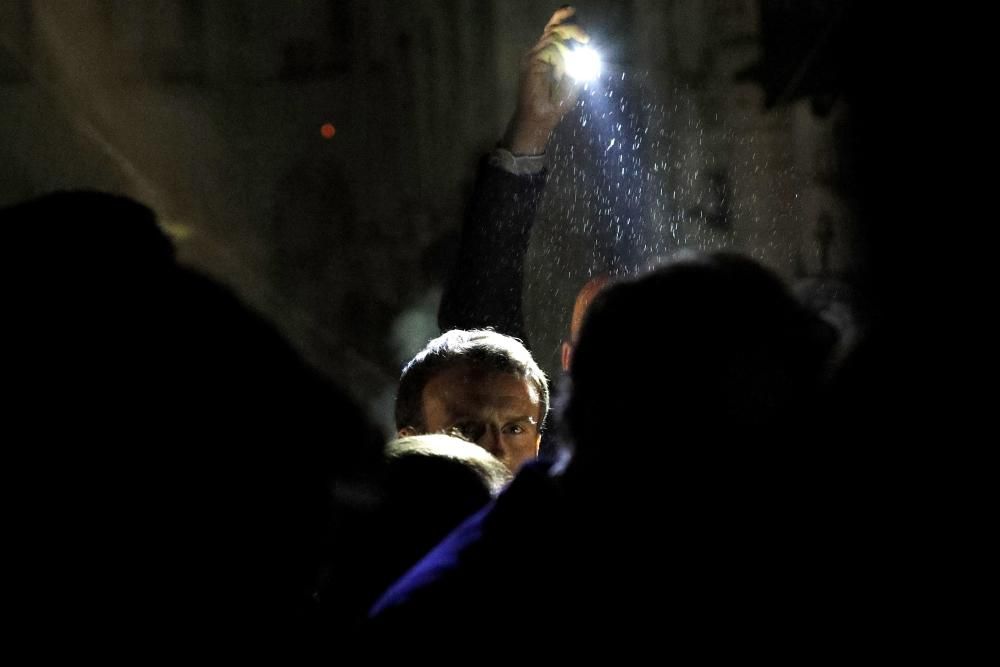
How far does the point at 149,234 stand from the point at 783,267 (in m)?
2.95

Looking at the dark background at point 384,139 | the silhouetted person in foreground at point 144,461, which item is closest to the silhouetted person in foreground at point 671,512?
the silhouetted person in foreground at point 144,461

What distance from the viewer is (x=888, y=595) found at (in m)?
1.09

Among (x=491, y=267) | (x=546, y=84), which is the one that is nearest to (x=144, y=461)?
(x=491, y=267)

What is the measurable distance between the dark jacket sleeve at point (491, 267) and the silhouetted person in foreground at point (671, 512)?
186 cm

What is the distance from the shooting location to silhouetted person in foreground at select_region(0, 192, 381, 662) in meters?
1.38

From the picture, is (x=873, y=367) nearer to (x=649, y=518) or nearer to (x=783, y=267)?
(x=649, y=518)

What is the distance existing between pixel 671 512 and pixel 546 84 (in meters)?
2.35

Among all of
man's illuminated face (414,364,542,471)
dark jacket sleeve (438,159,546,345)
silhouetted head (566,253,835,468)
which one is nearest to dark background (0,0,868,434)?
dark jacket sleeve (438,159,546,345)

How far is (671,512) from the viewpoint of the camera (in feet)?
3.75

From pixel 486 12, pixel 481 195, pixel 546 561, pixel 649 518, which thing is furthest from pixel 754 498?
pixel 486 12

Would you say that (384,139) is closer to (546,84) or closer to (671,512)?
(546,84)

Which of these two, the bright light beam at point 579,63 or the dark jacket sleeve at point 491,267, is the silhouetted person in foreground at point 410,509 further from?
the bright light beam at point 579,63

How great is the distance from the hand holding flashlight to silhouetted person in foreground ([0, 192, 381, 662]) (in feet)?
5.87

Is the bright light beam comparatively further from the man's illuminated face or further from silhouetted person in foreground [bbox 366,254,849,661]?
silhouetted person in foreground [bbox 366,254,849,661]
